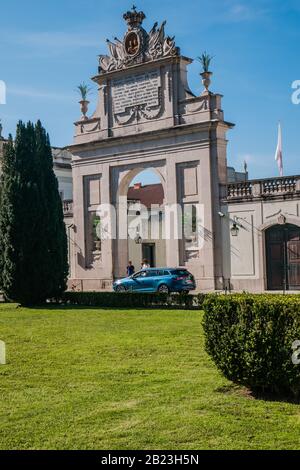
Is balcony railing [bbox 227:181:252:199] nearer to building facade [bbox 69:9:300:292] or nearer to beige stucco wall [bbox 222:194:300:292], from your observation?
building facade [bbox 69:9:300:292]

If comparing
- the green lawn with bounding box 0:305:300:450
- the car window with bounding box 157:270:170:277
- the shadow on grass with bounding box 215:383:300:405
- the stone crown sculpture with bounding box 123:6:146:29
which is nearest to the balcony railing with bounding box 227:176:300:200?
the car window with bounding box 157:270:170:277

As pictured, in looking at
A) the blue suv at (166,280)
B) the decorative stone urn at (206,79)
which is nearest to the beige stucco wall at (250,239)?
the blue suv at (166,280)

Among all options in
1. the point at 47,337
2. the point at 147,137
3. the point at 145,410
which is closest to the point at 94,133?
the point at 147,137

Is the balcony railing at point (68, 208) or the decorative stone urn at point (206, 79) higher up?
the decorative stone urn at point (206, 79)

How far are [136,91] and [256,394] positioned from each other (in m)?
28.0

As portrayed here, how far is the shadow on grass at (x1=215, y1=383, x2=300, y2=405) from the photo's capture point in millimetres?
8344

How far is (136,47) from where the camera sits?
34.7 meters

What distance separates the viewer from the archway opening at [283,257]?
29.4 meters

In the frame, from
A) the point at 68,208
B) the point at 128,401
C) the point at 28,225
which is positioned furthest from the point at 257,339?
the point at 68,208

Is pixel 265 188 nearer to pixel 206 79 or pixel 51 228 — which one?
pixel 206 79

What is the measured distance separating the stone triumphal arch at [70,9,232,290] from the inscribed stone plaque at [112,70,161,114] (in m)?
0.05

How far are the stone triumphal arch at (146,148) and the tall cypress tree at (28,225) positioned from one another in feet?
25.7

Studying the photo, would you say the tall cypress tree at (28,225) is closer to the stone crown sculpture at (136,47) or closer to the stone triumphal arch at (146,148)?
the stone triumphal arch at (146,148)

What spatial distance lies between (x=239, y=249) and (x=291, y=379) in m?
23.0
